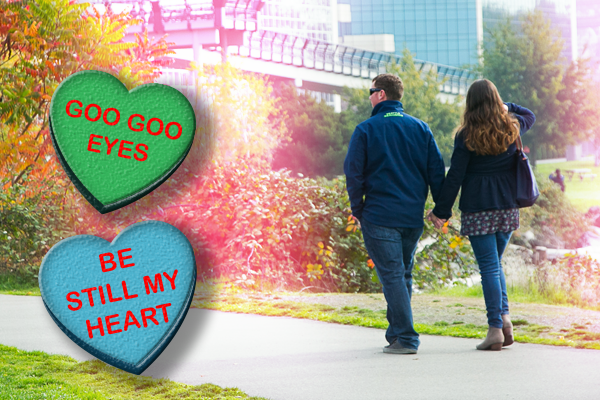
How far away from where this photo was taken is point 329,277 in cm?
730

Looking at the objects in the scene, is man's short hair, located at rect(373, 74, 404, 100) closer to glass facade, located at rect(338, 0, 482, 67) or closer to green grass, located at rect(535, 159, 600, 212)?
green grass, located at rect(535, 159, 600, 212)

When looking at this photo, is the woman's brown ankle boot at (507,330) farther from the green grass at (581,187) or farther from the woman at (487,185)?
the green grass at (581,187)

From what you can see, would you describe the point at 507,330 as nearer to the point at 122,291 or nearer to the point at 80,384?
the point at 122,291

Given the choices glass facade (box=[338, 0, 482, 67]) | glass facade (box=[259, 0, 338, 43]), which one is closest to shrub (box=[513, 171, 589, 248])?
glass facade (box=[259, 0, 338, 43])

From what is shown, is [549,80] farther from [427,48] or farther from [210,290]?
[427,48]

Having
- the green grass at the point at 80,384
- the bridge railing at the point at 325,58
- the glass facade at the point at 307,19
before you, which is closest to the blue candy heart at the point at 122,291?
the green grass at the point at 80,384

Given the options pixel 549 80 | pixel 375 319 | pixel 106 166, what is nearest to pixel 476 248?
pixel 375 319

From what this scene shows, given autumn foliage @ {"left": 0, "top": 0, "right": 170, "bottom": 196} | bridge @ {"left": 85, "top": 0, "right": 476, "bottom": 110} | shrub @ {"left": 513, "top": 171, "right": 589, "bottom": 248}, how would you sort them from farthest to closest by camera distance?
shrub @ {"left": 513, "top": 171, "right": 589, "bottom": 248}
bridge @ {"left": 85, "top": 0, "right": 476, "bottom": 110}
autumn foliage @ {"left": 0, "top": 0, "right": 170, "bottom": 196}

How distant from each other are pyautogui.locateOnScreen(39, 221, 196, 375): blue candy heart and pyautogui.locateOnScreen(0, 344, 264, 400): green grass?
0.13 metres

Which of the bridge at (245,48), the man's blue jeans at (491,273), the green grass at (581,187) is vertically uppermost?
the bridge at (245,48)

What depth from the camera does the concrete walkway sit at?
10.2ft

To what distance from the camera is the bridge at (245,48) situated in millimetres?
13172

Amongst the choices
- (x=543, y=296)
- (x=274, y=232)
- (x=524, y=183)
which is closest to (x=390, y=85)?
(x=524, y=183)

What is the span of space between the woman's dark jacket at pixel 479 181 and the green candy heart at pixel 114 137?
155cm
